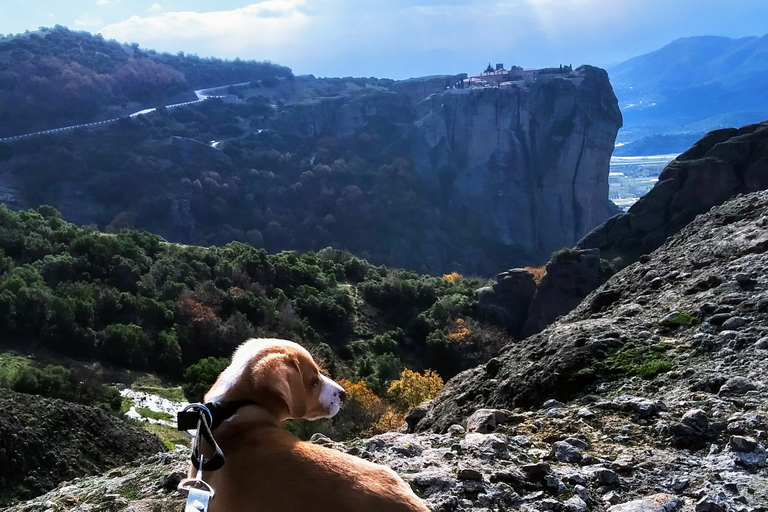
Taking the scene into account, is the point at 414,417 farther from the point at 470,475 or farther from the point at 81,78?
the point at 81,78

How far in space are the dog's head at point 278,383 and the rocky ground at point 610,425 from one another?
0.87 meters

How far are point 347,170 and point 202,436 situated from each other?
95.1 m

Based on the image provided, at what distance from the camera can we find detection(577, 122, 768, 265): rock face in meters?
34.6

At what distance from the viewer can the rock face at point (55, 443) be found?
6.52 metres

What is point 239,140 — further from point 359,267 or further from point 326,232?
point 359,267

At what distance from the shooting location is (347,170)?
9694 centimetres

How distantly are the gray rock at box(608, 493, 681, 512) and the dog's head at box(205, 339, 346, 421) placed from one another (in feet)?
5.61

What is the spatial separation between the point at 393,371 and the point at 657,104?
193710 millimetres

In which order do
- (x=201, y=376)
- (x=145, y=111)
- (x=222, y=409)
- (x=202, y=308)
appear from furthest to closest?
(x=145, y=111), (x=202, y=308), (x=201, y=376), (x=222, y=409)

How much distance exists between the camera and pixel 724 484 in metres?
3.65

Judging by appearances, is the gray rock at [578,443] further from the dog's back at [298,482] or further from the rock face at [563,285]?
the rock face at [563,285]

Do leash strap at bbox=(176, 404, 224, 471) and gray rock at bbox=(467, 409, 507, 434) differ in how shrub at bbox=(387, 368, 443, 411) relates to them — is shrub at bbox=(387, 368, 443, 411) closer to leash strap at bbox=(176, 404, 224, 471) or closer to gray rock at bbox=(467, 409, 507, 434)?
gray rock at bbox=(467, 409, 507, 434)

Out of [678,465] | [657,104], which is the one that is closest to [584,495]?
[678,465]

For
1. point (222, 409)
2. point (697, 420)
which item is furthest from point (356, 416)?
point (222, 409)
